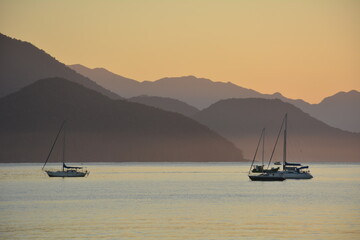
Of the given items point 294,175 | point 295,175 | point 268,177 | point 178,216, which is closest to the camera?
point 178,216

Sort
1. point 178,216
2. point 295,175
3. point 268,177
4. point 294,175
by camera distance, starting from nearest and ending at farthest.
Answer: point 178,216 < point 268,177 < point 294,175 < point 295,175

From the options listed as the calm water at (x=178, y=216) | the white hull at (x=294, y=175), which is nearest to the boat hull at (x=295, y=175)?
the white hull at (x=294, y=175)

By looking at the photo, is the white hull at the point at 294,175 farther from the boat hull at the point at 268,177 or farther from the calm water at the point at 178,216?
the calm water at the point at 178,216

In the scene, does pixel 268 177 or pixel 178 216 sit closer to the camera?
pixel 178 216

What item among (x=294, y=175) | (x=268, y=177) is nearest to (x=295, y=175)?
(x=294, y=175)

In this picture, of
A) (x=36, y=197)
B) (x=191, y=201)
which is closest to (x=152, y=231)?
(x=191, y=201)

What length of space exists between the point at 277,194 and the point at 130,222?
40694mm

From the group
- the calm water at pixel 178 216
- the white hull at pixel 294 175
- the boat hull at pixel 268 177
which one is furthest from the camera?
the white hull at pixel 294 175

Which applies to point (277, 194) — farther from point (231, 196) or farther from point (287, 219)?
point (287, 219)

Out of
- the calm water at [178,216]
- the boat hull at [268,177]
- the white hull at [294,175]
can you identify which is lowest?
the calm water at [178,216]

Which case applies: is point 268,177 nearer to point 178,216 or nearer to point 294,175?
point 294,175

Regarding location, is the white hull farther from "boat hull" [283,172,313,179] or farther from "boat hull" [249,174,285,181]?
"boat hull" [249,174,285,181]

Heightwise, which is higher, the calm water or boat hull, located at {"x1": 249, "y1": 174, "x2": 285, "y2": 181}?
boat hull, located at {"x1": 249, "y1": 174, "x2": 285, "y2": 181}

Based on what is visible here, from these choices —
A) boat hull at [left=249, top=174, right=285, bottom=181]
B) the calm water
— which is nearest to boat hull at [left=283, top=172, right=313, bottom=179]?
boat hull at [left=249, top=174, right=285, bottom=181]
